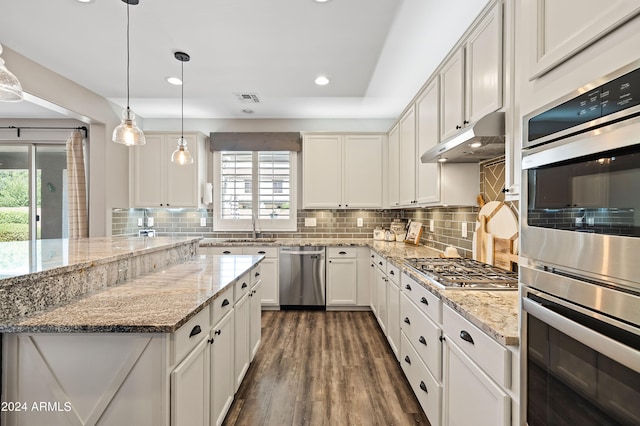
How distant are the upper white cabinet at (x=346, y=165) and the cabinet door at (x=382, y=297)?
4.12 ft

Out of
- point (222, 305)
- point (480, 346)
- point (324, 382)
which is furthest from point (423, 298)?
point (222, 305)

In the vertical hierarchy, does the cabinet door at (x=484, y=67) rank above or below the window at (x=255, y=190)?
above

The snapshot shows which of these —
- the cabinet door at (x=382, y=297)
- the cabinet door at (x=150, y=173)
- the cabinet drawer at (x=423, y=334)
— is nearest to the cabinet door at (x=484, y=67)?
the cabinet drawer at (x=423, y=334)

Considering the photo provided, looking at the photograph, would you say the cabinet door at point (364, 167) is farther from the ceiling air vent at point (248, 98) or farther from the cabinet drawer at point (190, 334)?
the cabinet drawer at point (190, 334)

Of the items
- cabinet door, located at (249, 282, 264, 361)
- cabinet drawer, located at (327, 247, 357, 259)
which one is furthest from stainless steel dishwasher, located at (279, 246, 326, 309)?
cabinet door, located at (249, 282, 264, 361)

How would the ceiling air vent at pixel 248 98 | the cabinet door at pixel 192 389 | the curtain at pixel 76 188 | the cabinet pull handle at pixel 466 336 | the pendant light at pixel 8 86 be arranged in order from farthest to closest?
the curtain at pixel 76 188, the ceiling air vent at pixel 248 98, the pendant light at pixel 8 86, the cabinet pull handle at pixel 466 336, the cabinet door at pixel 192 389

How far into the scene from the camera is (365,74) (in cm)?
297

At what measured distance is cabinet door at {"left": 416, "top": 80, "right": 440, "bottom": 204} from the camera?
2486 millimetres

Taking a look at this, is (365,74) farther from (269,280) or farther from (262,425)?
(262,425)

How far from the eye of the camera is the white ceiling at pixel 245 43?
2.03m

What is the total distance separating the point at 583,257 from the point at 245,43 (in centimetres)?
256

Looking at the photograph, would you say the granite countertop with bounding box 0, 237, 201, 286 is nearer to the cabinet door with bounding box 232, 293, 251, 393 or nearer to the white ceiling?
the cabinet door with bounding box 232, 293, 251, 393

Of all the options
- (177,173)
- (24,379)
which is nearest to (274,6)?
(24,379)

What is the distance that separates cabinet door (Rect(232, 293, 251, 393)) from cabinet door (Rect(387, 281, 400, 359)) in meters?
1.23
